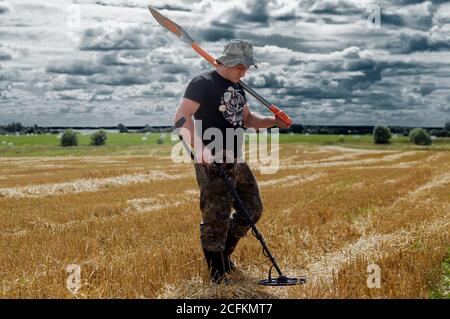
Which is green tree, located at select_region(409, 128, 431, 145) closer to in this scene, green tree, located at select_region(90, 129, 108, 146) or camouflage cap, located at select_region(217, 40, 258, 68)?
green tree, located at select_region(90, 129, 108, 146)

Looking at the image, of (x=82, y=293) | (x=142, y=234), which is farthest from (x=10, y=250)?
(x=82, y=293)

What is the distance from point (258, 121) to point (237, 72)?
896mm

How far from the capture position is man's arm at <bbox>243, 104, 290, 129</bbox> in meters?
7.47

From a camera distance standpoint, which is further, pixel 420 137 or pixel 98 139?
pixel 420 137

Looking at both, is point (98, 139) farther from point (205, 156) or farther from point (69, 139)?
point (205, 156)

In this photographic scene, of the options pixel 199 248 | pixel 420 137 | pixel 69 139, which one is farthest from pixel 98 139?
pixel 199 248

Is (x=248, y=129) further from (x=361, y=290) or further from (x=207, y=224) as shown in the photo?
(x=361, y=290)

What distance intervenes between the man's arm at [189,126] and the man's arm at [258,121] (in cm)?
105

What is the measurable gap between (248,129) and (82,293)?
115 inches

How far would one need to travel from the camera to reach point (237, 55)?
6762 mm

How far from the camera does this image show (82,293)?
20.7ft

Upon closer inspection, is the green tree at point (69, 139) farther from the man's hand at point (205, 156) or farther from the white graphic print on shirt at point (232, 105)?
the man's hand at point (205, 156)

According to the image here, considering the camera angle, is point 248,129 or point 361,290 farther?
point 248,129

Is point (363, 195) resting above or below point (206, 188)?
below
